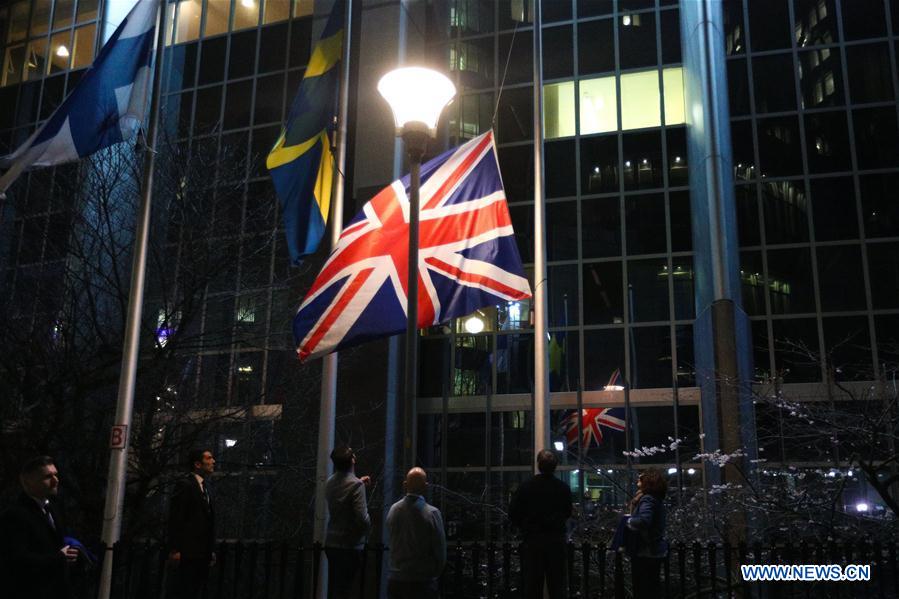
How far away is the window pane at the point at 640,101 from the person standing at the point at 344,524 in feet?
61.6

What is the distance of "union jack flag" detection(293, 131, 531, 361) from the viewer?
10773 mm

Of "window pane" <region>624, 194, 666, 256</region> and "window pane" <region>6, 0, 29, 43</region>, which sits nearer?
"window pane" <region>624, 194, 666, 256</region>

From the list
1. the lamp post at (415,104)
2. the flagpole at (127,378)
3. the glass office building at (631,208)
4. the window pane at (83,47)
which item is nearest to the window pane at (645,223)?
the glass office building at (631,208)

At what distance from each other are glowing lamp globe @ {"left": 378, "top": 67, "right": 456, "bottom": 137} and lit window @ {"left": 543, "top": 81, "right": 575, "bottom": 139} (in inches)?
636

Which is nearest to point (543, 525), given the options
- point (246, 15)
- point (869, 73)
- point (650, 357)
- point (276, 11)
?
point (650, 357)

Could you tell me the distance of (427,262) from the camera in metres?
10.9

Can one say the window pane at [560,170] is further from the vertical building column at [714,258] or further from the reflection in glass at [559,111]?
the vertical building column at [714,258]

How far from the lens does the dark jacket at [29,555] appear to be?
20.1 feet

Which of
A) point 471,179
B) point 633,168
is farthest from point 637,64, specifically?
point 471,179

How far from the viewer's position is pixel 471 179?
37.2ft

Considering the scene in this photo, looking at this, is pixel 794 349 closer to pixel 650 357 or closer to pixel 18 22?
pixel 650 357

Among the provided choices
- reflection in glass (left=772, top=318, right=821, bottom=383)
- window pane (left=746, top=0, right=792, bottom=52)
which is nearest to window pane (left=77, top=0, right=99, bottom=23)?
window pane (left=746, top=0, right=792, bottom=52)

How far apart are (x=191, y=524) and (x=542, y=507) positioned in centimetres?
321

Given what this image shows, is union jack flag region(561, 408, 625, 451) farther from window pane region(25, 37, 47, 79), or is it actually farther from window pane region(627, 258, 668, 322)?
window pane region(25, 37, 47, 79)
